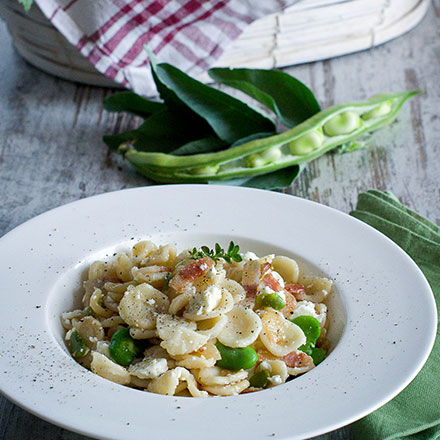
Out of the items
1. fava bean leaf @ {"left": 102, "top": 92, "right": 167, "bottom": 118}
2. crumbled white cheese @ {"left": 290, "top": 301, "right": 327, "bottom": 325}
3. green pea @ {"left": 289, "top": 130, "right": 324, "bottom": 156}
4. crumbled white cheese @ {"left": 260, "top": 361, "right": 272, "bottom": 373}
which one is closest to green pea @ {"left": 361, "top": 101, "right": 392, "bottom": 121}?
green pea @ {"left": 289, "top": 130, "right": 324, "bottom": 156}

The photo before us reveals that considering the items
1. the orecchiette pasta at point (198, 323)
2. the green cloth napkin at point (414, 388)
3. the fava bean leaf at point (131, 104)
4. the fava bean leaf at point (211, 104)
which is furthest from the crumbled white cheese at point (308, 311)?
the fava bean leaf at point (131, 104)

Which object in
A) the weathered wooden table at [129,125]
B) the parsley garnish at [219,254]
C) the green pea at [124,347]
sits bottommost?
the weathered wooden table at [129,125]

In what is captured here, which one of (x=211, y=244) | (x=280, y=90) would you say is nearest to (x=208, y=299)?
(x=211, y=244)

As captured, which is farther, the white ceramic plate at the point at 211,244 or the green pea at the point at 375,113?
the green pea at the point at 375,113

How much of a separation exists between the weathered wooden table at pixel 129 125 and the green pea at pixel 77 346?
3.29 ft

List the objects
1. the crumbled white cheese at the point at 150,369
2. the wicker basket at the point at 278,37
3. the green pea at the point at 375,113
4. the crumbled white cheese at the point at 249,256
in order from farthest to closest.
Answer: the wicker basket at the point at 278,37, the green pea at the point at 375,113, the crumbled white cheese at the point at 249,256, the crumbled white cheese at the point at 150,369

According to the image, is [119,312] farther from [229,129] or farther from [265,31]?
[265,31]

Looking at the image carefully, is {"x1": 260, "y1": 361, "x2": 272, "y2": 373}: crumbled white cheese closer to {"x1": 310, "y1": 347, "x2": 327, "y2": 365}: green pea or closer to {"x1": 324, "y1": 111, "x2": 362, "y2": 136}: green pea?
{"x1": 310, "y1": 347, "x2": 327, "y2": 365}: green pea

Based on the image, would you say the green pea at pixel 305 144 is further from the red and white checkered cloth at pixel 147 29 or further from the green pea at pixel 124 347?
the green pea at pixel 124 347

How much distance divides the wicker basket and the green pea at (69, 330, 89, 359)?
1.96 m

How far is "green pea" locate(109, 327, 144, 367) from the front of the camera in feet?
5.94

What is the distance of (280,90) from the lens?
3.16 meters

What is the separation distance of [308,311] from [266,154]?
1048 mm

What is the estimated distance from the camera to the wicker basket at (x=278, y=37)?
11.5 ft
